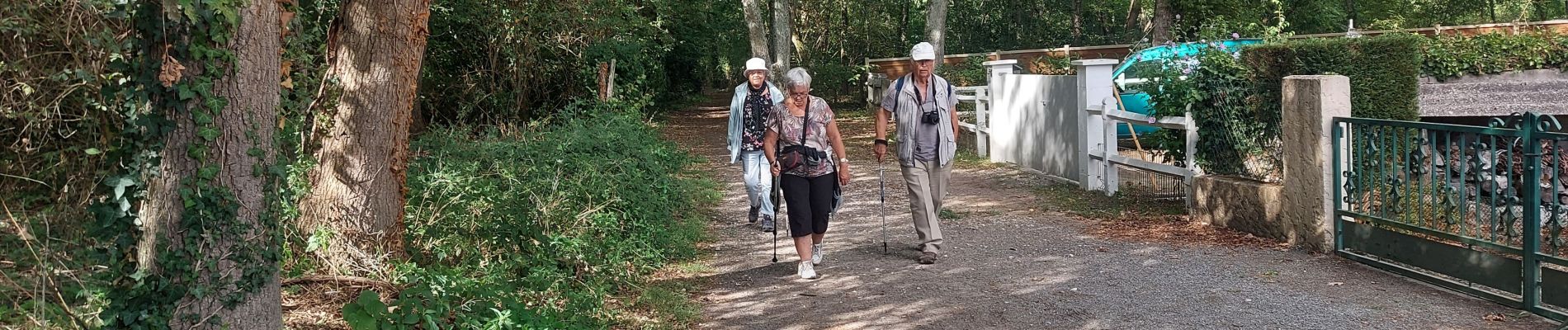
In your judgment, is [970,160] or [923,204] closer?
[923,204]

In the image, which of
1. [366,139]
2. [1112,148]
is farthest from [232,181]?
[1112,148]

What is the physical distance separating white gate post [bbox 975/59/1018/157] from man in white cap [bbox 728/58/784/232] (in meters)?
6.23

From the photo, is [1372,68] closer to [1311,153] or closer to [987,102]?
[1311,153]

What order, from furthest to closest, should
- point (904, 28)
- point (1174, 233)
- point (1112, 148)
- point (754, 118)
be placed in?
point (904, 28) < point (1112, 148) < point (754, 118) < point (1174, 233)

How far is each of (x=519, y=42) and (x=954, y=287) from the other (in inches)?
395

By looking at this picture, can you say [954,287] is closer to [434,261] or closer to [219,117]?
[434,261]

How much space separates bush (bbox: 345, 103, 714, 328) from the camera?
18.6ft

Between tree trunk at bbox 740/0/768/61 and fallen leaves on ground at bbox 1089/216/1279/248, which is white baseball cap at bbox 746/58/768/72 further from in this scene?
tree trunk at bbox 740/0/768/61

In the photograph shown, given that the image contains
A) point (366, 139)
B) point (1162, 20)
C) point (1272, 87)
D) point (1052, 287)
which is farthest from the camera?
point (1162, 20)

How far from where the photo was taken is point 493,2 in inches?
615

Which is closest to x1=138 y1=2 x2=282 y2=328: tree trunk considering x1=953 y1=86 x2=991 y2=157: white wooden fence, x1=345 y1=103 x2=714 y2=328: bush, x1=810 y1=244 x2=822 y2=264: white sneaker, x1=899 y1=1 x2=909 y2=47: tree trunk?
x1=345 y1=103 x2=714 y2=328: bush

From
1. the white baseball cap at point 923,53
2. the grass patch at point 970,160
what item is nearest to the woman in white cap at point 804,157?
the white baseball cap at point 923,53

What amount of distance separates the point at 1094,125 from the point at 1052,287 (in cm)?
520

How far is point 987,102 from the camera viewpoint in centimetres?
1678
